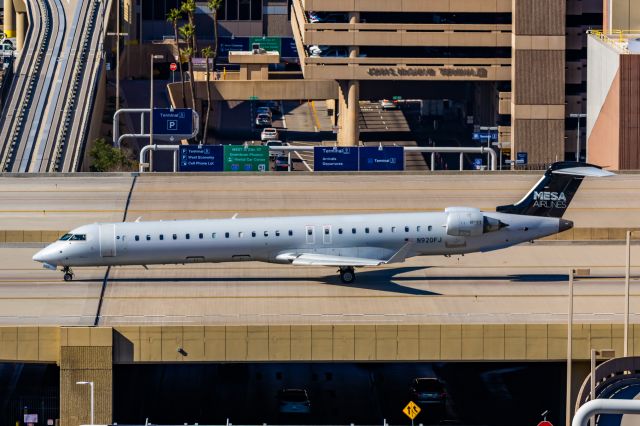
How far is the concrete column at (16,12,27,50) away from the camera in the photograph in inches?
7180

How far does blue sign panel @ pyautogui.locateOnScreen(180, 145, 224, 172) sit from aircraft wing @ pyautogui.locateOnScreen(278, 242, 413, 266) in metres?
32.7

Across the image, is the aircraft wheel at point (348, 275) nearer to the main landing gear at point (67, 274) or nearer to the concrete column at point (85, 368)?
the main landing gear at point (67, 274)

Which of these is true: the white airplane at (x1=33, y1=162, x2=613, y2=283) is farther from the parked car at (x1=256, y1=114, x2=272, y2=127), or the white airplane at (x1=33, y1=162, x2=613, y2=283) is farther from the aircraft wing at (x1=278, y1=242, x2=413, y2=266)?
the parked car at (x1=256, y1=114, x2=272, y2=127)

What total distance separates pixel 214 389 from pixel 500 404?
40.4 ft

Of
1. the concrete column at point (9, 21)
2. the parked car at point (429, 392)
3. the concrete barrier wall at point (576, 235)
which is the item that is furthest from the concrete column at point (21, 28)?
the parked car at point (429, 392)

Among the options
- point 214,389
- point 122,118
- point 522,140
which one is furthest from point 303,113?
point 214,389

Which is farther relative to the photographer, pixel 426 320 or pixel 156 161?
pixel 156 161

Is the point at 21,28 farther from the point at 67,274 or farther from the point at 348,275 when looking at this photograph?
the point at 348,275

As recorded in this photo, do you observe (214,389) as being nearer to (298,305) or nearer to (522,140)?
(298,305)

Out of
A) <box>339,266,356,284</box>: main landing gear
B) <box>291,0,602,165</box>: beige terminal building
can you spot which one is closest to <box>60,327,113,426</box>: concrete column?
<box>339,266,356,284</box>: main landing gear

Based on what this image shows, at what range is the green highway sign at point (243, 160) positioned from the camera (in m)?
105

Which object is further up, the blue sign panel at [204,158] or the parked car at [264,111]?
the parked car at [264,111]

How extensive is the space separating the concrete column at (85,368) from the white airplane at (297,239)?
769 cm

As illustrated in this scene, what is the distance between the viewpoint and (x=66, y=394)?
65.4m
